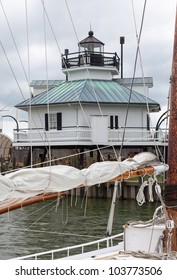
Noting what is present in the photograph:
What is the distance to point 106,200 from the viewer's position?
43.3 m

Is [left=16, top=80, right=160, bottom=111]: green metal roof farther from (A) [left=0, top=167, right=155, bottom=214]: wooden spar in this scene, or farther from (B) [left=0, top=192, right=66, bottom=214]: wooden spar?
(B) [left=0, top=192, right=66, bottom=214]: wooden spar

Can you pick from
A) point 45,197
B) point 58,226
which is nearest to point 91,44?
point 58,226

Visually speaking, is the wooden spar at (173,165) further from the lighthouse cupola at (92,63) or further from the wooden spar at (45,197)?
the lighthouse cupola at (92,63)

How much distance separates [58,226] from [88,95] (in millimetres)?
21004

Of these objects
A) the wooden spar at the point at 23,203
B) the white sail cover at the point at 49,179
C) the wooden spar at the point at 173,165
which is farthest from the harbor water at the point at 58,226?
the wooden spar at the point at 173,165

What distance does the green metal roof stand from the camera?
4772cm

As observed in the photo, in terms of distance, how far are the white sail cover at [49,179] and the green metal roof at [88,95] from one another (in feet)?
113

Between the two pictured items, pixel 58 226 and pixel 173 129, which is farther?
pixel 58 226

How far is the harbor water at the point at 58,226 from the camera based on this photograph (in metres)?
23.5

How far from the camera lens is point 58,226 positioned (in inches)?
1148

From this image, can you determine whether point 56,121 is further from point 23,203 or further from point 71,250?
point 23,203

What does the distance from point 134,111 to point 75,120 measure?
5986mm
